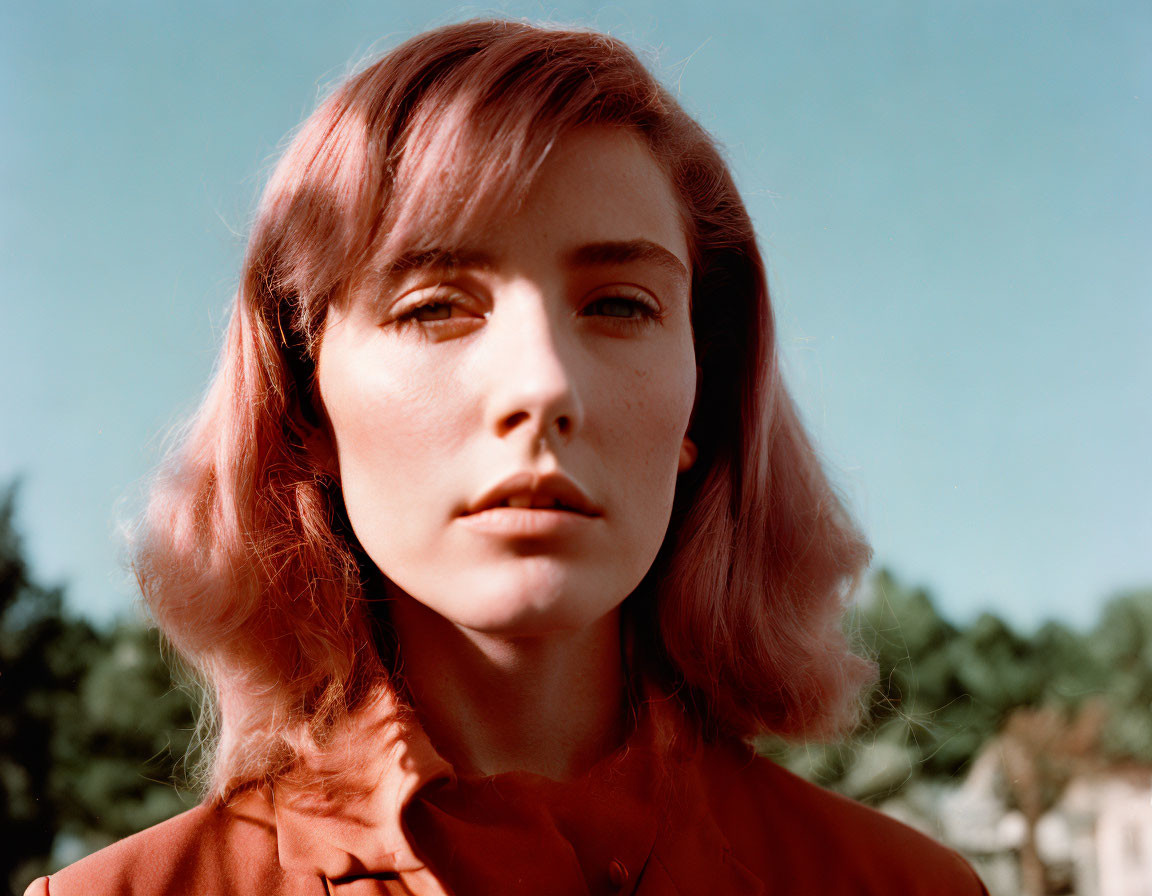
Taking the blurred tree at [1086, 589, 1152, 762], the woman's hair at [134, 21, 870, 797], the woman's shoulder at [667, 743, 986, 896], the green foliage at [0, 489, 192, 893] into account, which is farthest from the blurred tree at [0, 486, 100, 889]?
the blurred tree at [1086, 589, 1152, 762]

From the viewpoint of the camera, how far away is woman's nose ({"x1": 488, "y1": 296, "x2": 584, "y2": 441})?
129 cm

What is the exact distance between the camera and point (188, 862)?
148 cm

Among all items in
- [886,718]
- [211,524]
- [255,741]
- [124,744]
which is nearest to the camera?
[255,741]

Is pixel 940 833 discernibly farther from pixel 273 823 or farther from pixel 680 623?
pixel 273 823

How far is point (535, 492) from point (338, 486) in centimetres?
54

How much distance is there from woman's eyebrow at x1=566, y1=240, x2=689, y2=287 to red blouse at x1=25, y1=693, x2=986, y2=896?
738mm

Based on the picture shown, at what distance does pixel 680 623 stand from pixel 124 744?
5238 millimetres

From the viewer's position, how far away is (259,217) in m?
1.65

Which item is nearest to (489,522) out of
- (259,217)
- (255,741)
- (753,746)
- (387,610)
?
(387,610)

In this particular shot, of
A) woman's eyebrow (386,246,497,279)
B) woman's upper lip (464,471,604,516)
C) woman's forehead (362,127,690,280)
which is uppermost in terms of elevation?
woman's forehead (362,127,690,280)

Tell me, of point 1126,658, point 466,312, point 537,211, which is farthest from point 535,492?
point 1126,658

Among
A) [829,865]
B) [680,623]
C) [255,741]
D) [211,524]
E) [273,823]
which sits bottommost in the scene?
[829,865]

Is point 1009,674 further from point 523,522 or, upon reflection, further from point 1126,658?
point 523,522

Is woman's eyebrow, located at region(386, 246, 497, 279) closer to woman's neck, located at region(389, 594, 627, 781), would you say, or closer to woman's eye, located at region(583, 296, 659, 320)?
woman's eye, located at region(583, 296, 659, 320)
